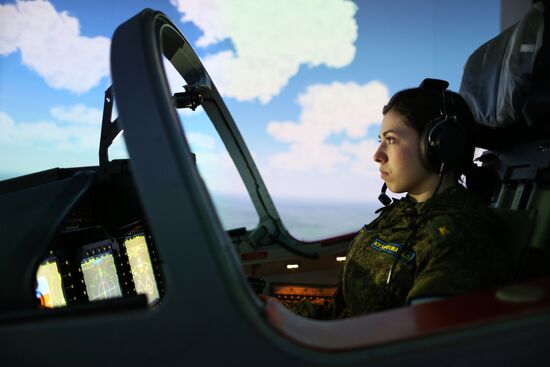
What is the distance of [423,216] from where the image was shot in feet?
2.97

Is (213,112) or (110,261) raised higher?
(213,112)

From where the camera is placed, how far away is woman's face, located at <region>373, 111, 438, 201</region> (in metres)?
Result: 0.95

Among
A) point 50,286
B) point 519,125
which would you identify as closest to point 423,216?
point 519,125

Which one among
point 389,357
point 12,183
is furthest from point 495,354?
point 12,183

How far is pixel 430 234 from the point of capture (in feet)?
2.68

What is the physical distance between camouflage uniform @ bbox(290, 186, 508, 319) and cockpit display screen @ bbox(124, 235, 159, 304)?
24.4 inches

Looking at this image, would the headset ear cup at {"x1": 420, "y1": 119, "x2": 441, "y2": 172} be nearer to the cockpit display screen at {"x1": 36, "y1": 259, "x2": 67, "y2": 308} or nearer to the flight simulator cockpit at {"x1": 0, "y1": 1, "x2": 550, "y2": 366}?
the flight simulator cockpit at {"x1": 0, "y1": 1, "x2": 550, "y2": 366}

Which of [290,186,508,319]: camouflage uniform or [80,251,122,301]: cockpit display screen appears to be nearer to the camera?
[290,186,508,319]: camouflage uniform

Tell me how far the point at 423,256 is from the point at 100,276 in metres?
0.93

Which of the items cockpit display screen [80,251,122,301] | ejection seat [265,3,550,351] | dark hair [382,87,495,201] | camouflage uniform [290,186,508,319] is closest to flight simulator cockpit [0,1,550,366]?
ejection seat [265,3,550,351]

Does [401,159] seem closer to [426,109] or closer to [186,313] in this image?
[426,109]

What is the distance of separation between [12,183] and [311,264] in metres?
1.56

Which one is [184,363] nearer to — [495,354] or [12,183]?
[495,354]

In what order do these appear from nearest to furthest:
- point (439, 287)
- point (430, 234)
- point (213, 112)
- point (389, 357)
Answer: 1. point (389, 357)
2. point (439, 287)
3. point (430, 234)
4. point (213, 112)
